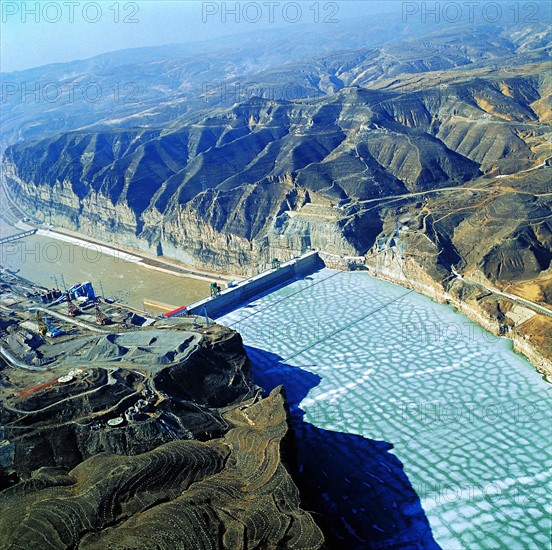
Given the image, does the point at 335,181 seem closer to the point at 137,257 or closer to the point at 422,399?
the point at 137,257

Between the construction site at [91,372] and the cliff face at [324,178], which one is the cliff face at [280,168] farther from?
the construction site at [91,372]

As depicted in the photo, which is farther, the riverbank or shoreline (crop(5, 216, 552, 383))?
the riverbank

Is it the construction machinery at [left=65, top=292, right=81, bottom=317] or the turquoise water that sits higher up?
the construction machinery at [left=65, top=292, right=81, bottom=317]

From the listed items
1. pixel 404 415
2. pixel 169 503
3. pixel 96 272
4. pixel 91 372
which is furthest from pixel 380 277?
pixel 96 272

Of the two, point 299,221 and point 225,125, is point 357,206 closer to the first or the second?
point 299,221

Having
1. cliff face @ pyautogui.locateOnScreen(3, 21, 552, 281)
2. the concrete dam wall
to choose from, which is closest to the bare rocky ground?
the concrete dam wall

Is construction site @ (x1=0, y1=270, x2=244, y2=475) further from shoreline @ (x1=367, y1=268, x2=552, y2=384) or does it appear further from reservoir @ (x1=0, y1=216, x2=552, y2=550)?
shoreline @ (x1=367, y1=268, x2=552, y2=384)

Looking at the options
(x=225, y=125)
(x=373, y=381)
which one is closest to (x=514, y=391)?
(x=373, y=381)
